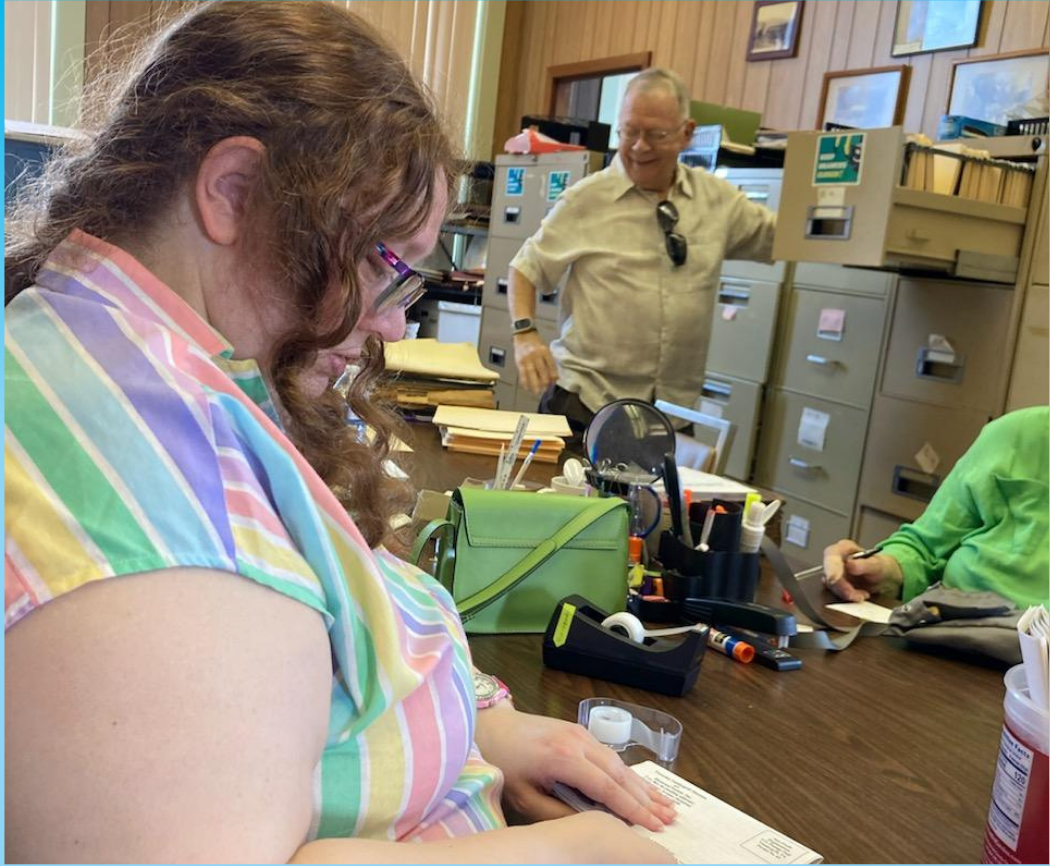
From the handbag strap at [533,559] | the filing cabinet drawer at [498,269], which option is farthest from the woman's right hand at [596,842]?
the filing cabinet drawer at [498,269]

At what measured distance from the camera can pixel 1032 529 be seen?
1547 mm

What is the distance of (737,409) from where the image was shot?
3781 mm

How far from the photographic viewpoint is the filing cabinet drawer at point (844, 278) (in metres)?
3.24

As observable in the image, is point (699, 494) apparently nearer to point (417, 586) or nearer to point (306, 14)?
point (417, 586)

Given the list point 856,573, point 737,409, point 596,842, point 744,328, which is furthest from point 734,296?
point 596,842

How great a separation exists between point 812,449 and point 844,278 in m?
0.61

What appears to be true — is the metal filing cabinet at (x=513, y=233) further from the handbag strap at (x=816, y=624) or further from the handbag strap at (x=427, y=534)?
the handbag strap at (x=427, y=534)

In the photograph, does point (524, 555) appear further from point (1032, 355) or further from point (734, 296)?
point (734, 296)

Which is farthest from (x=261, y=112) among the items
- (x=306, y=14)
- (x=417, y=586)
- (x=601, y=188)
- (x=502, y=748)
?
(x=601, y=188)

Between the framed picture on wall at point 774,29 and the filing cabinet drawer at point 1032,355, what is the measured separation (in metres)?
1.86

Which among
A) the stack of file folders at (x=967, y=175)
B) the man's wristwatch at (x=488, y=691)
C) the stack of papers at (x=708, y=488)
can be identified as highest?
the stack of file folders at (x=967, y=175)

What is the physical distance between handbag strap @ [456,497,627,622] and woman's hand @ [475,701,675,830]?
0.24 metres

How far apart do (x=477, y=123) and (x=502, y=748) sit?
17.5 ft

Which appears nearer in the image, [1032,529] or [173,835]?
[173,835]
